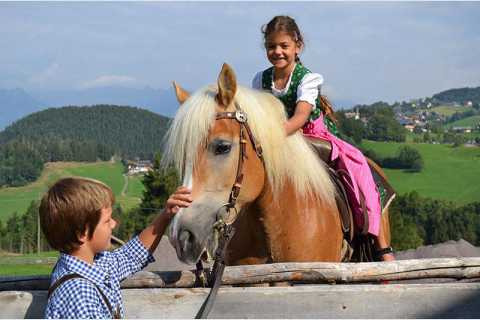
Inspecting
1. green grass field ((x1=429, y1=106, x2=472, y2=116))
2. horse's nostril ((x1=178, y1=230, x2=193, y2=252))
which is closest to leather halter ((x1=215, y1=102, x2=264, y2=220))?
horse's nostril ((x1=178, y1=230, x2=193, y2=252))

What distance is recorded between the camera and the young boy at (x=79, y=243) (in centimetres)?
225

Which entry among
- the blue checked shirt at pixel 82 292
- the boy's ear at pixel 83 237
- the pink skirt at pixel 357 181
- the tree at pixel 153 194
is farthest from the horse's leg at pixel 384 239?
the tree at pixel 153 194

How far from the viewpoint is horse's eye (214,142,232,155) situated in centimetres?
317

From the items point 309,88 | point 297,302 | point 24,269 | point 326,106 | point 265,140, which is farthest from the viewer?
point 24,269

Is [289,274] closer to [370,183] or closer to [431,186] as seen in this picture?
[370,183]

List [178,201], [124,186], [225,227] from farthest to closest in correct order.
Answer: [124,186]
[225,227]
[178,201]

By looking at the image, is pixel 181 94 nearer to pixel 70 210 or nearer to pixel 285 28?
pixel 285 28

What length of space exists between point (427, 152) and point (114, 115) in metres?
94.8

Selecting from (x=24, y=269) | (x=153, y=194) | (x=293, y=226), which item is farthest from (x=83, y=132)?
(x=293, y=226)

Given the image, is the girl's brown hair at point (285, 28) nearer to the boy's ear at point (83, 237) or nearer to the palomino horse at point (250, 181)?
the palomino horse at point (250, 181)

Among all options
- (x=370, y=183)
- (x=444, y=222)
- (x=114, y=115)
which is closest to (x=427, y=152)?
(x=444, y=222)

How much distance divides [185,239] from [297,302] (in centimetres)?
62

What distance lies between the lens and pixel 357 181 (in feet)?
13.5

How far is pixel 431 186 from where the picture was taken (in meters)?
64.1
